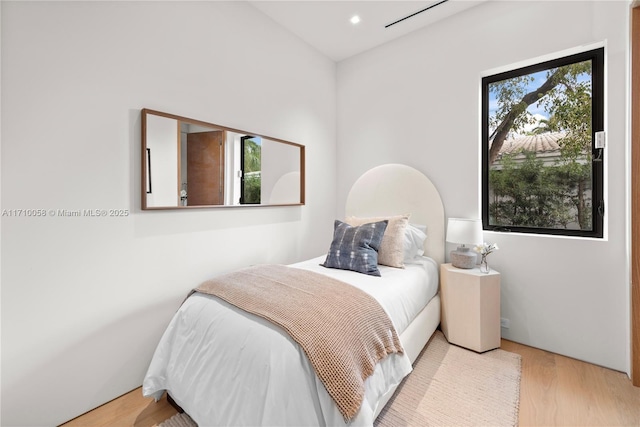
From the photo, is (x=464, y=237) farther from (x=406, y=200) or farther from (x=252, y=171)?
(x=252, y=171)

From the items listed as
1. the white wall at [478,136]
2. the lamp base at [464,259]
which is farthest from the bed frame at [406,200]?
the lamp base at [464,259]

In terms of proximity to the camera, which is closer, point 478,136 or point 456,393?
point 456,393

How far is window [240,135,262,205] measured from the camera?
8.04 feet

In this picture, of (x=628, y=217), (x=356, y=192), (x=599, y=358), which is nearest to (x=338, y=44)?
(x=356, y=192)

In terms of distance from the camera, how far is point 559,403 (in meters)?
1.66

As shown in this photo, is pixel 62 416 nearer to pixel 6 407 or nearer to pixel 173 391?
pixel 6 407

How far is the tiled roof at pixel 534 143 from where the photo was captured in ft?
7.52

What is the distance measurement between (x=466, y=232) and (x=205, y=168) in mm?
2089

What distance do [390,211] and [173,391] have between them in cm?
226

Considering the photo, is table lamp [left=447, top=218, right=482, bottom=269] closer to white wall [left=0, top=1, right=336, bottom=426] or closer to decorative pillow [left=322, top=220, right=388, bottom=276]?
decorative pillow [left=322, top=220, right=388, bottom=276]

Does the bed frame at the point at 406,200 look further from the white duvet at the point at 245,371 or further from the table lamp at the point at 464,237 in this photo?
the white duvet at the point at 245,371

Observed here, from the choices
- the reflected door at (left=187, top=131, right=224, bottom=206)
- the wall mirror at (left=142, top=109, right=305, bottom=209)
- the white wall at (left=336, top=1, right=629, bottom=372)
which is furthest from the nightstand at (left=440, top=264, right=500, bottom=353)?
the reflected door at (left=187, top=131, right=224, bottom=206)

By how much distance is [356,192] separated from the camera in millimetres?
3199

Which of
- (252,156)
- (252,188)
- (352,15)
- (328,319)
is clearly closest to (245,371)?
(328,319)
